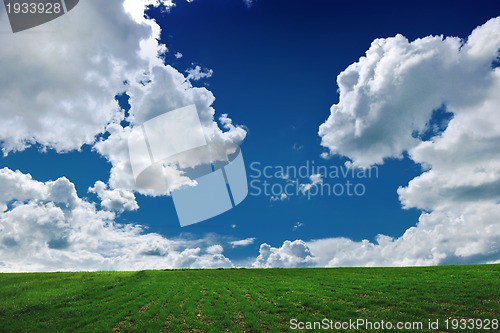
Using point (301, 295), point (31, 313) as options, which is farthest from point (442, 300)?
point (31, 313)

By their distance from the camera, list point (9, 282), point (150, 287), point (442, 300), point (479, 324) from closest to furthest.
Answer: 1. point (479, 324)
2. point (442, 300)
3. point (150, 287)
4. point (9, 282)

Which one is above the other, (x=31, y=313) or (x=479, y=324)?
(x=31, y=313)

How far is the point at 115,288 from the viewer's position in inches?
1571

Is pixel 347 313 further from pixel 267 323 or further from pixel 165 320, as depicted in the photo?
pixel 165 320

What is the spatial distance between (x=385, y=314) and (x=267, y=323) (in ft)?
23.6

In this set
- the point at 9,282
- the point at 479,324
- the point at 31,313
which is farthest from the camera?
the point at 9,282

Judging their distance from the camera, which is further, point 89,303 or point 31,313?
point 89,303

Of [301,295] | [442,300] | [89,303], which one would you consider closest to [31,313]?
[89,303]

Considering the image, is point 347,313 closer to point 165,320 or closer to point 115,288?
point 165,320

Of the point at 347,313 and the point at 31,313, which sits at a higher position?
the point at 31,313

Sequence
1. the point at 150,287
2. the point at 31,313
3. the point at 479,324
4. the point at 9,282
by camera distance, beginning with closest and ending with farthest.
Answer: the point at 479,324
the point at 31,313
the point at 150,287
the point at 9,282

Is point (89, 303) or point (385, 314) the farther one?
point (89, 303)

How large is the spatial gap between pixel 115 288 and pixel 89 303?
9126 millimetres

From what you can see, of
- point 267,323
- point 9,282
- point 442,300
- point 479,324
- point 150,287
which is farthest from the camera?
point 9,282
